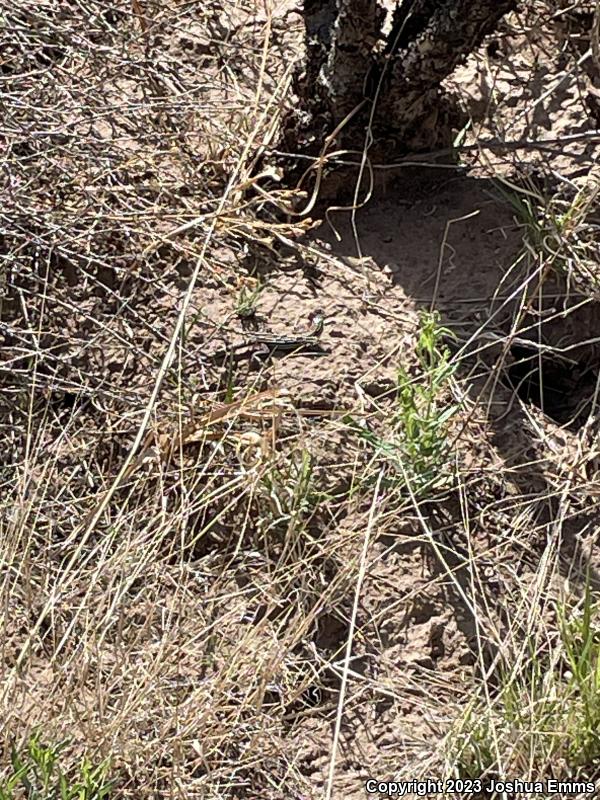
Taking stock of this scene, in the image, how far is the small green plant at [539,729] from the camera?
71.7 inches

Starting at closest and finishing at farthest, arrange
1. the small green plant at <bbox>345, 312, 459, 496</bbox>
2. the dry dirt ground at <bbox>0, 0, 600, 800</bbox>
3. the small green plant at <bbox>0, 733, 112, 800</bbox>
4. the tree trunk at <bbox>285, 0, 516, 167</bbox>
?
the small green plant at <bbox>0, 733, 112, 800</bbox>
the dry dirt ground at <bbox>0, 0, 600, 800</bbox>
the small green plant at <bbox>345, 312, 459, 496</bbox>
the tree trunk at <bbox>285, 0, 516, 167</bbox>

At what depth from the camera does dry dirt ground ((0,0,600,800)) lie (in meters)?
1.92

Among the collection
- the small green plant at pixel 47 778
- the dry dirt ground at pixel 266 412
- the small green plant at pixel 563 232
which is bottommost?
the small green plant at pixel 47 778

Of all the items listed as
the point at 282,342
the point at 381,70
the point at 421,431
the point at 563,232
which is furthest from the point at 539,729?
the point at 381,70

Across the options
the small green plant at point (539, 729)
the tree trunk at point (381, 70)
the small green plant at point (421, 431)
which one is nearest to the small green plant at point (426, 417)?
the small green plant at point (421, 431)

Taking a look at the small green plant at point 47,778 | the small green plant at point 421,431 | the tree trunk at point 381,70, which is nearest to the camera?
the small green plant at point 47,778

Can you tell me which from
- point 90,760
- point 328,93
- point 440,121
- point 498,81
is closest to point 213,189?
point 328,93

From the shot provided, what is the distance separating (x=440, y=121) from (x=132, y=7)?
29.7 inches

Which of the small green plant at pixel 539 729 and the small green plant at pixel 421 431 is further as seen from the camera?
the small green plant at pixel 421 431

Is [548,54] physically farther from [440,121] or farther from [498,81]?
[440,121]

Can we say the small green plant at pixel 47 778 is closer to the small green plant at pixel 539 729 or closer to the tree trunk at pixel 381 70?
the small green plant at pixel 539 729

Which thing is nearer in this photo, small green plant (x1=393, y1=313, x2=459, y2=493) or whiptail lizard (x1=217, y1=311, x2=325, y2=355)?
small green plant (x1=393, y1=313, x2=459, y2=493)

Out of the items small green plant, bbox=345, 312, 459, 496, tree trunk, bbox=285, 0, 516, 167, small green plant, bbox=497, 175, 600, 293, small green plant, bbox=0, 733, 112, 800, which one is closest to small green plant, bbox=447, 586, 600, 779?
small green plant, bbox=345, 312, 459, 496

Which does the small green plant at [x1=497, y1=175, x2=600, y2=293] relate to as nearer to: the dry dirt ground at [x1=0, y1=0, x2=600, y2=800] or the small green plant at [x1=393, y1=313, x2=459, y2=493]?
the dry dirt ground at [x1=0, y1=0, x2=600, y2=800]
